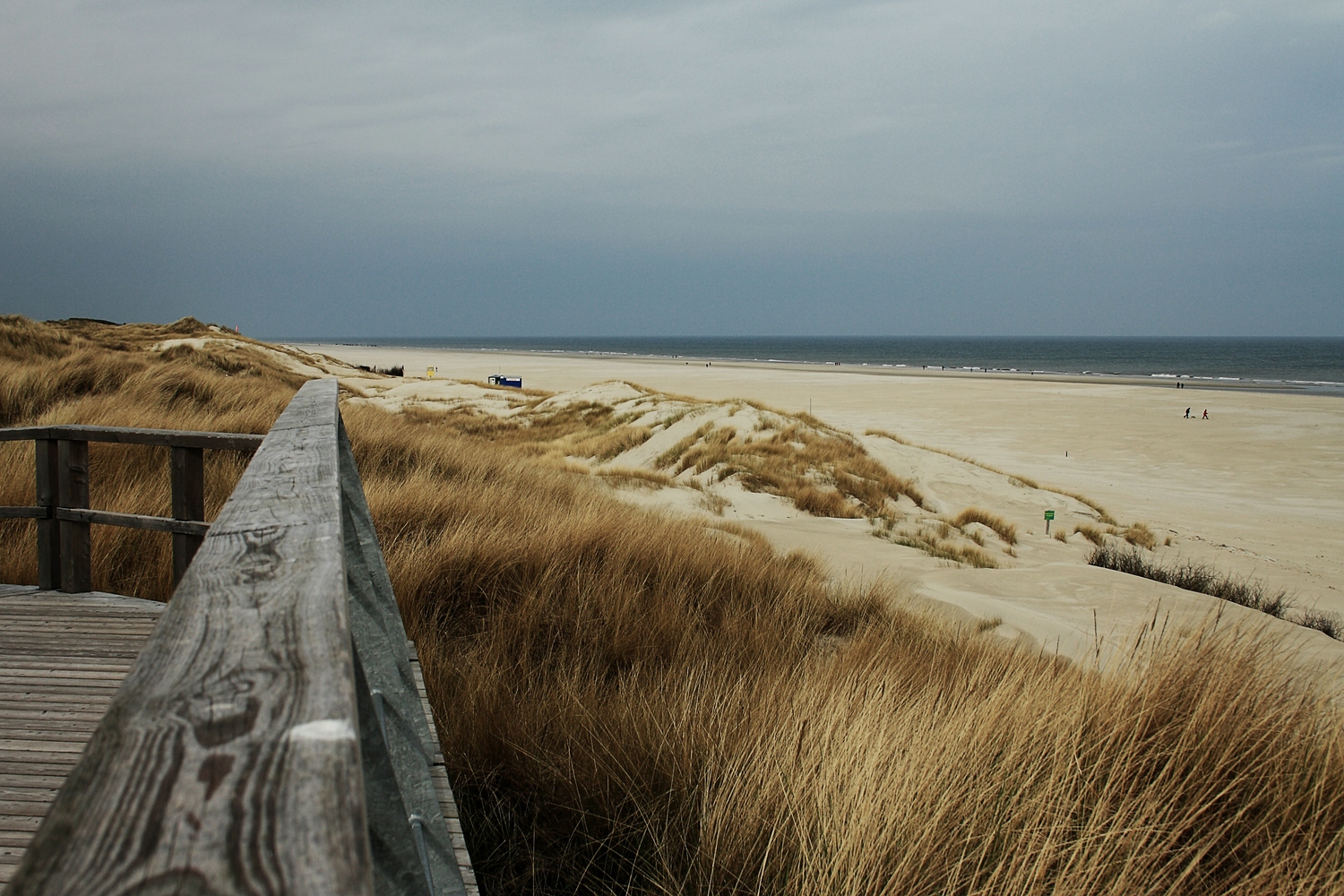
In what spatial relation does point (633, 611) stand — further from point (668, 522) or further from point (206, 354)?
point (206, 354)

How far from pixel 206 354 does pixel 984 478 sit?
A: 18931 mm

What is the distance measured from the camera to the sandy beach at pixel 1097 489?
313 inches

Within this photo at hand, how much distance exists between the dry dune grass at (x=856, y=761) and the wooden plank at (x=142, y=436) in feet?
3.73

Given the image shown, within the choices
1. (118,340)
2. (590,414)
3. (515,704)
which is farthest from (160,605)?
(118,340)

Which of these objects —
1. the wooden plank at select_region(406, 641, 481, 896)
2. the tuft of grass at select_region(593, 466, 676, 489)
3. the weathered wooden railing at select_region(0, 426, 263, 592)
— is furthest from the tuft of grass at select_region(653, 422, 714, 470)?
the wooden plank at select_region(406, 641, 481, 896)

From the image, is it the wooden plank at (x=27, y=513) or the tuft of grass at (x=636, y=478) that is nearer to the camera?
the wooden plank at (x=27, y=513)

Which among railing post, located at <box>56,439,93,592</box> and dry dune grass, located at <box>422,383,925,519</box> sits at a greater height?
railing post, located at <box>56,439,93,592</box>

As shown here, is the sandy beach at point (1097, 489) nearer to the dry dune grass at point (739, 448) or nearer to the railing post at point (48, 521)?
the dry dune grass at point (739, 448)

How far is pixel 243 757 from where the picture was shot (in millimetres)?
672

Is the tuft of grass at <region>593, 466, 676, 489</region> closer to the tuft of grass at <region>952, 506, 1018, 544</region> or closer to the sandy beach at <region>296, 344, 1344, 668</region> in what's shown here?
the sandy beach at <region>296, 344, 1344, 668</region>

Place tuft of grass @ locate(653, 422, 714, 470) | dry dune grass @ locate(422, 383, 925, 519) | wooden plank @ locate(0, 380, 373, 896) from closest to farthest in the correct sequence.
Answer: wooden plank @ locate(0, 380, 373, 896) → dry dune grass @ locate(422, 383, 925, 519) → tuft of grass @ locate(653, 422, 714, 470)

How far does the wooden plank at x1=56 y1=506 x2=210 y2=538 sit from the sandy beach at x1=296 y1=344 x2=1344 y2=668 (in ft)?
12.8

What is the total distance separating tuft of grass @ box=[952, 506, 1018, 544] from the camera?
1277 cm

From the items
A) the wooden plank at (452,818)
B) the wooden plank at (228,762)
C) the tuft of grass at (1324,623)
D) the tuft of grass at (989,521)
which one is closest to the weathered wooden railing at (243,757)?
the wooden plank at (228,762)
